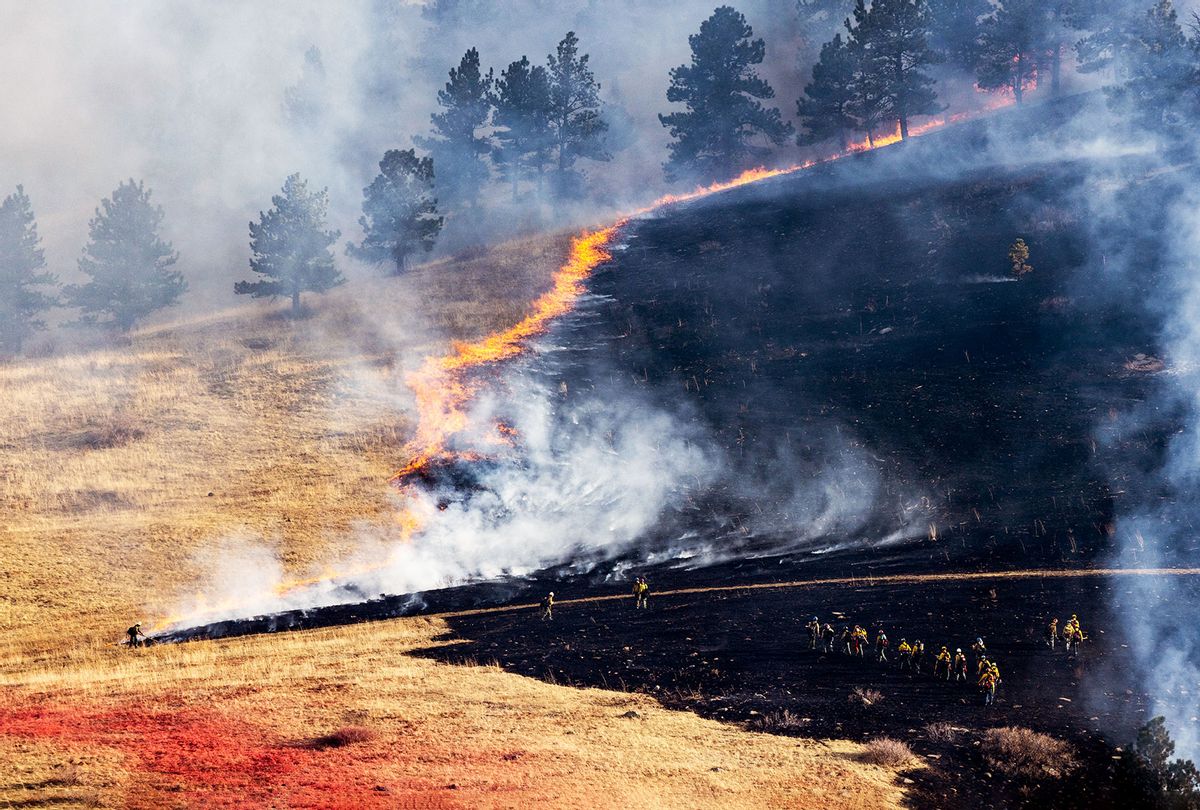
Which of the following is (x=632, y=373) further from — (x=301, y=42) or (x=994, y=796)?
(x=301, y=42)

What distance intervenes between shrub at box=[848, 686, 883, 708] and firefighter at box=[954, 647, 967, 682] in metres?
2.40

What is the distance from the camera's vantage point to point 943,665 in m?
27.5

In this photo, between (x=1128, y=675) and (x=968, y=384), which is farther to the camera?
(x=968, y=384)

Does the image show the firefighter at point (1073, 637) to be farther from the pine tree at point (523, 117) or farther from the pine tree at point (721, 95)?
the pine tree at point (523, 117)

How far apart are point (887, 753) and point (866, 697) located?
3.49 meters

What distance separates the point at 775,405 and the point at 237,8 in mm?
157418

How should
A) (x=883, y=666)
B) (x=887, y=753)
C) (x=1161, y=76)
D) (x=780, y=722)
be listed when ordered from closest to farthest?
(x=887, y=753) < (x=780, y=722) < (x=883, y=666) < (x=1161, y=76)

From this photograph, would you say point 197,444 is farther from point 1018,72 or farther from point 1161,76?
point 1018,72

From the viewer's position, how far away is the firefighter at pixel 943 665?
27422 millimetres

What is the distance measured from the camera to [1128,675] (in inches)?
1064

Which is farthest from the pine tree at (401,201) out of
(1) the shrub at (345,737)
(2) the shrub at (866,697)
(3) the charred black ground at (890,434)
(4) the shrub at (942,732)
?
(4) the shrub at (942,732)

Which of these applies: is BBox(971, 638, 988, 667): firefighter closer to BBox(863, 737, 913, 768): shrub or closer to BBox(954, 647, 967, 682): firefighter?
BBox(954, 647, 967, 682): firefighter

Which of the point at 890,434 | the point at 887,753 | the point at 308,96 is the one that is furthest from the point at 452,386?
the point at 308,96

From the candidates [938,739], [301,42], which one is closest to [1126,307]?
[938,739]
